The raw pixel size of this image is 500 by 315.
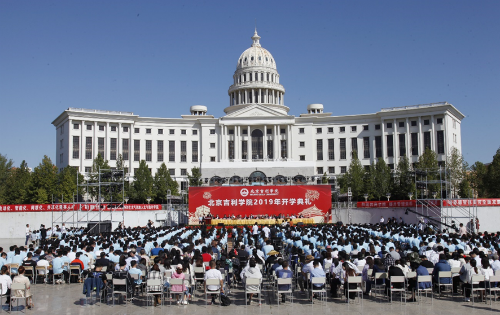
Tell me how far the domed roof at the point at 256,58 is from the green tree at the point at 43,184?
52381 millimetres

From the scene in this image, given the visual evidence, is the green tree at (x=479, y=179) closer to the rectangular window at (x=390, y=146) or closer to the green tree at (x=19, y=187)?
the rectangular window at (x=390, y=146)

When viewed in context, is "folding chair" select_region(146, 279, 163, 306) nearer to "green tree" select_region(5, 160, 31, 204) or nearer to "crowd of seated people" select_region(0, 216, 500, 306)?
"crowd of seated people" select_region(0, 216, 500, 306)

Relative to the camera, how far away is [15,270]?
50.9 ft

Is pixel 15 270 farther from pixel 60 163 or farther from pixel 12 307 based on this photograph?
pixel 60 163

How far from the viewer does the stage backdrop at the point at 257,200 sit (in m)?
44.6

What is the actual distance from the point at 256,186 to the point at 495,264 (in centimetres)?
3300

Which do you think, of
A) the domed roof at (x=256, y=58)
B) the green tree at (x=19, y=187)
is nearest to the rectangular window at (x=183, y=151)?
the domed roof at (x=256, y=58)

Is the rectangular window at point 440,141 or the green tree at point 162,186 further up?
the rectangular window at point 440,141

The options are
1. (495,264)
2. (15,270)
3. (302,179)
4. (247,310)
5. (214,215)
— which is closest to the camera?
(247,310)

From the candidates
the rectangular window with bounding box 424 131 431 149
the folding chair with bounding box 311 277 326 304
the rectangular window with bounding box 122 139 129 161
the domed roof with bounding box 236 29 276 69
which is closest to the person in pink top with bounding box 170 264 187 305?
the folding chair with bounding box 311 277 326 304

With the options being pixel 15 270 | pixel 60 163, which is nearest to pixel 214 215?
pixel 15 270

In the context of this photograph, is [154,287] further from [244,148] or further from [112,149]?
[244,148]

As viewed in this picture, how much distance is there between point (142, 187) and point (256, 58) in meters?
46.3

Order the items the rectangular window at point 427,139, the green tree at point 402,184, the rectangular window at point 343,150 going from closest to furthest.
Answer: the green tree at point 402,184, the rectangular window at point 427,139, the rectangular window at point 343,150
